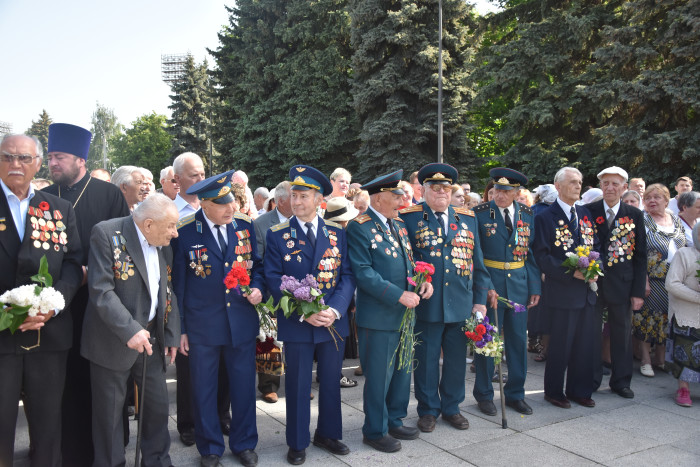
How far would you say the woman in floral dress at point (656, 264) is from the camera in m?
6.77

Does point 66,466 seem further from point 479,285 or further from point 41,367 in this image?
point 479,285

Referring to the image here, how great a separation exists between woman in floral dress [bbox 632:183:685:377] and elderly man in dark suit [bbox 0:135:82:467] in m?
6.29

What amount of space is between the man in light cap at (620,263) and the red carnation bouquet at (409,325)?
2408mm

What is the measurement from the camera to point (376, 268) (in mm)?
4570

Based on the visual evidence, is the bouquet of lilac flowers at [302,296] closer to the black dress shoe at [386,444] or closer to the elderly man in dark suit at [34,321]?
the black dress shoe at [386,444]

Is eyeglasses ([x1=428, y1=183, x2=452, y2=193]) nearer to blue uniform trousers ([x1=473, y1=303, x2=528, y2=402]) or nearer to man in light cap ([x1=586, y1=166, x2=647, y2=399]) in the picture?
blue uniform trousers ([x1=473, y1=303, x2=528, y2=402])

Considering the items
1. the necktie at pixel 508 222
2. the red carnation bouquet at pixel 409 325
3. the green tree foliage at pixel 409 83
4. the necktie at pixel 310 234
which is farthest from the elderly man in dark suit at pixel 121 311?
the green tree foliage at pixel 409 83

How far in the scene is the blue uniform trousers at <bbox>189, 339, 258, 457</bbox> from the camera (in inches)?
165

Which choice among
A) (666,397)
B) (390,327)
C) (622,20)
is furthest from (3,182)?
(622,20)

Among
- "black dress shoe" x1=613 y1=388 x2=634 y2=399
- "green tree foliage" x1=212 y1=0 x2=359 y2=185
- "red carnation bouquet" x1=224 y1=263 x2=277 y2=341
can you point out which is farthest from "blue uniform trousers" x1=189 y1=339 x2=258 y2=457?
"green tree foliage" x1=212 y1=0 x2=359 y2=185

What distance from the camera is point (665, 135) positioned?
13.5 metres

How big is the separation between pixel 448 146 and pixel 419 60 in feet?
10.8

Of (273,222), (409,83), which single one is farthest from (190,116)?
(273,222)

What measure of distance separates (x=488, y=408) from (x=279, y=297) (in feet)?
7.95
